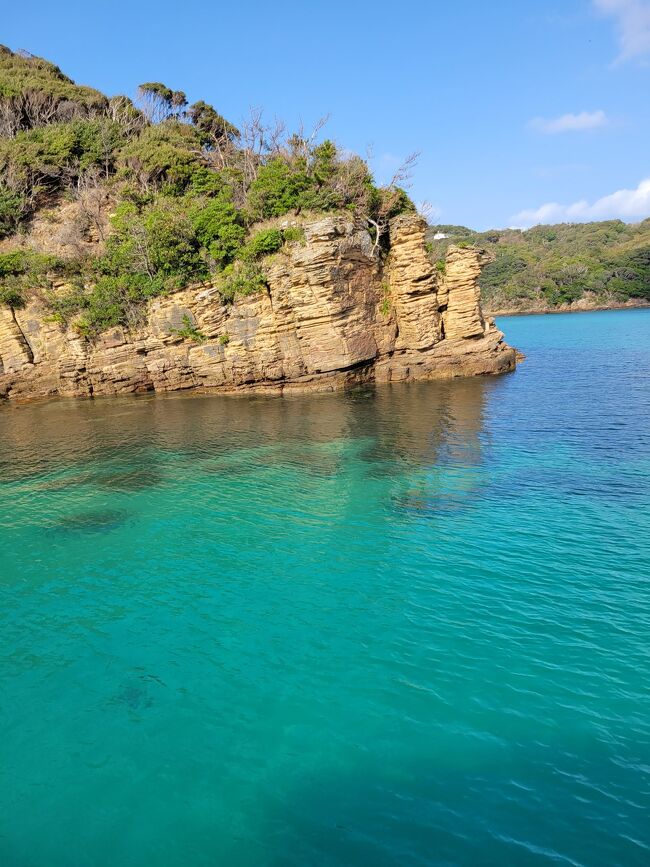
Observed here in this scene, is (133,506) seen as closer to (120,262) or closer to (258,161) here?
(120,262)

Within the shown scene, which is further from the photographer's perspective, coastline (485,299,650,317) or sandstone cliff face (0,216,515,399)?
coastline (485,299,650,317)

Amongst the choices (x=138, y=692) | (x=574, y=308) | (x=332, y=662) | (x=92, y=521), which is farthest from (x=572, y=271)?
(x=138, y=692)

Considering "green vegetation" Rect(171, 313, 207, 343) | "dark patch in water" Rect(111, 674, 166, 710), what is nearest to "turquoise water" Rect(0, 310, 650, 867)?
"dark patch in water" Rect(111, 674, 166, 710)

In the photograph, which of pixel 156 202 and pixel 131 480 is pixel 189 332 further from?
pixel 131 480

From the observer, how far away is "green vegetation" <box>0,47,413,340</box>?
3475 centimetres

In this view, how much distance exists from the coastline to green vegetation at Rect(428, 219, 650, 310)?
77 cm

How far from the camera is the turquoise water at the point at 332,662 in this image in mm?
6578

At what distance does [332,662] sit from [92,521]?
985 cm

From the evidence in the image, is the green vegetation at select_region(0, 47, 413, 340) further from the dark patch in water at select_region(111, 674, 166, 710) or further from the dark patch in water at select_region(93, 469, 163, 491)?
the dark patch in water at select_region(111, 674, 166, 710)

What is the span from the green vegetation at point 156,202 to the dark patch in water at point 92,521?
1967 centimetres

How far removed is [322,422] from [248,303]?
11178mm

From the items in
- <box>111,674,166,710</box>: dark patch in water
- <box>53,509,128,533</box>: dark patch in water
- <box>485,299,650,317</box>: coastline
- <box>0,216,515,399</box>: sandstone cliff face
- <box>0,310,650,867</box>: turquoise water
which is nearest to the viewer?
<box>0,310,650,867</box>: turquoise water

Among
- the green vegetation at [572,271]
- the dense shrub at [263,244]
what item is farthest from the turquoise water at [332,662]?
the green vegetation at [572,271]

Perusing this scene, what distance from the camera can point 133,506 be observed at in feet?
56.7
